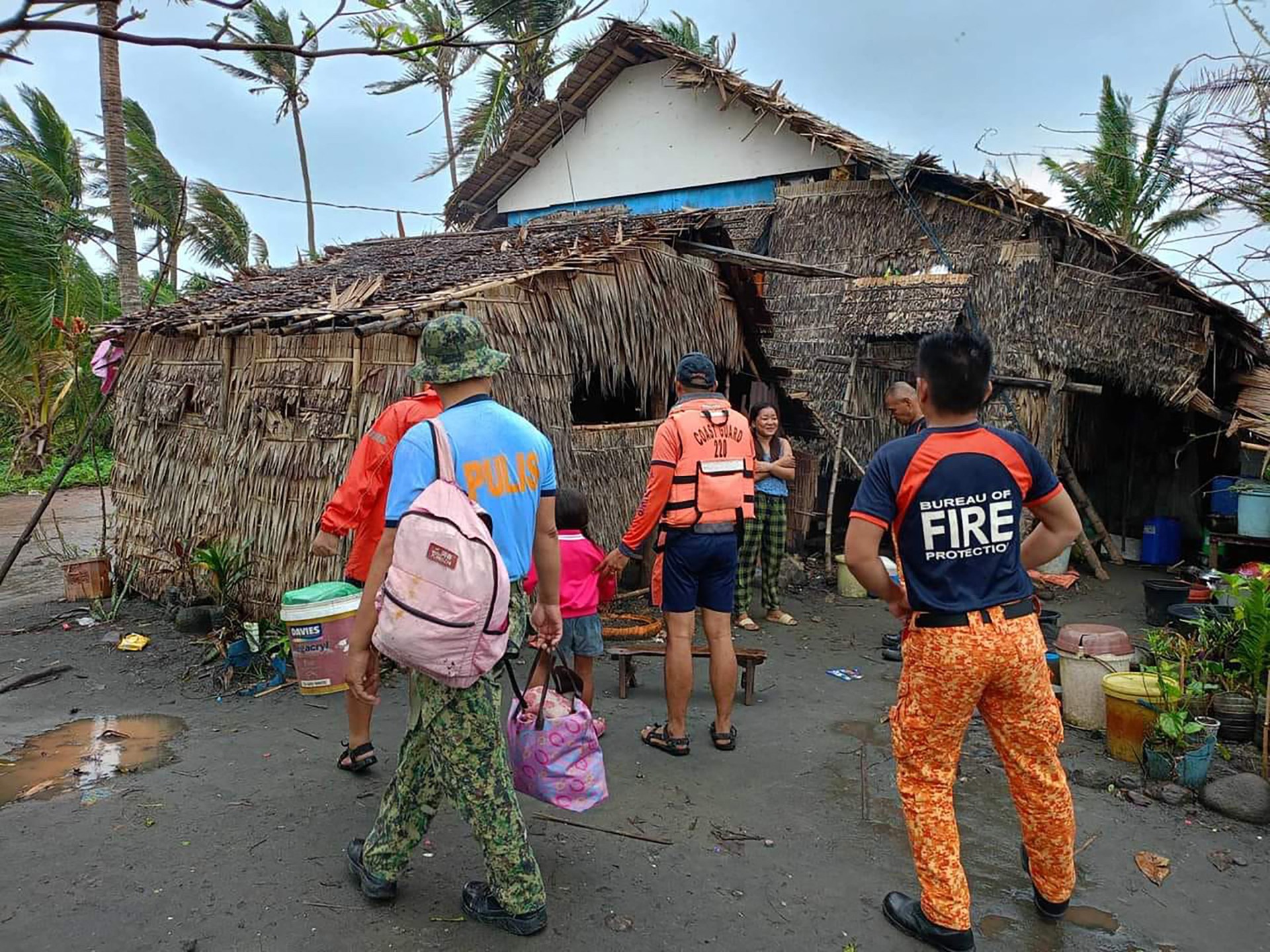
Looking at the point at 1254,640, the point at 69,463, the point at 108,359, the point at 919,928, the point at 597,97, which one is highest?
the point at 597,97

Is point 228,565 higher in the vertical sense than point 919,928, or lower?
higher

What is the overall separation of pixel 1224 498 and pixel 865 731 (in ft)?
21.4

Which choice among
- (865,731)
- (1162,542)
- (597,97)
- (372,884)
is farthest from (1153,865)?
(597,97)

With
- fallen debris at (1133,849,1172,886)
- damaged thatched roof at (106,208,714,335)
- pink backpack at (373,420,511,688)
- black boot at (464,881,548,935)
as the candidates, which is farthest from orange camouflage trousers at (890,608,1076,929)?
damaged thatched roof at (106,208,714,335)

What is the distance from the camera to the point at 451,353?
2744 mm

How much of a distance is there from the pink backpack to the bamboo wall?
323 cm

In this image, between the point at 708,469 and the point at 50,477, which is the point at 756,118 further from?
the point at 50,477

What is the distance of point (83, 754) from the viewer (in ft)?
14.4

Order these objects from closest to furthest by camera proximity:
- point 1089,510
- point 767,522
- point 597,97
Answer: point 767,522
point 1089,510
point 597,97

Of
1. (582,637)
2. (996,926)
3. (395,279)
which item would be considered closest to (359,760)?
(582,637)

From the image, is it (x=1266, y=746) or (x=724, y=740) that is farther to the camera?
(x=724, y=740)

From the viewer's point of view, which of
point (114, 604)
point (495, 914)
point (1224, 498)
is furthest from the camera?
point (1224, 498)

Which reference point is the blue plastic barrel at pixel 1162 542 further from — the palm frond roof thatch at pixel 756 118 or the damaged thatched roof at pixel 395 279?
the damaged thatched roof at pixel 395 279

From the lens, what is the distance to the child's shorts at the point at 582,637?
447 cm
